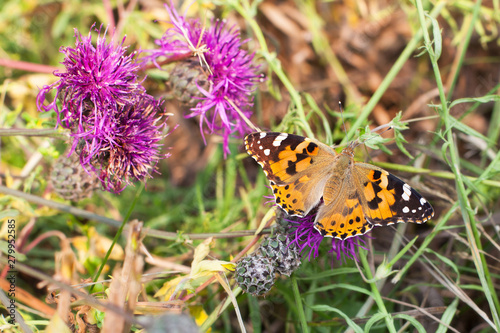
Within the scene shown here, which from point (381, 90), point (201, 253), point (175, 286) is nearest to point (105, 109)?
point (201, 253)

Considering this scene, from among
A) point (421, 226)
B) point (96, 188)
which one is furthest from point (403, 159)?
point (96, 188)

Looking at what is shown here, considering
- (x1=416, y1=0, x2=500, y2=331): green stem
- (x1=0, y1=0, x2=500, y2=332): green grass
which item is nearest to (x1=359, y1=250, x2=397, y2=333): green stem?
(x1=0, y1=0, x2=500, y2=332): green grass

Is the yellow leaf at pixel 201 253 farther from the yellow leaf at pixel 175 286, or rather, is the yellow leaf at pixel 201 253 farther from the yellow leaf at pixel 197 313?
the yellow leaf at pixel 197 313

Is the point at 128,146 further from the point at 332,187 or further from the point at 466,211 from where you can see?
the point at 466,211

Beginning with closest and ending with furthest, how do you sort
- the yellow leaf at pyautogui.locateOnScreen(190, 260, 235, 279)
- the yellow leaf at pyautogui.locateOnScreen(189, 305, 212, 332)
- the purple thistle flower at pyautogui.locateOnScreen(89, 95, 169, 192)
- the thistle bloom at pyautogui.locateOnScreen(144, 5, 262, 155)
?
1. the yellow leaf at pyautogui.locateOnScreen(190, 260, 235, 279)
2. the purple thistle flower at pyautogui.locateOnScreen(89, 95, 169, 192)
3. the yellow leaf at pyautogui.locateOnScreen(189, 305, 212, 332)
4. the thistle bloom at pyautogui.locateOnScreen(144, 5, 262, 155)

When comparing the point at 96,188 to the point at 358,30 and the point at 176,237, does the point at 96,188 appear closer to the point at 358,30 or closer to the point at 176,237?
the point at 176,237

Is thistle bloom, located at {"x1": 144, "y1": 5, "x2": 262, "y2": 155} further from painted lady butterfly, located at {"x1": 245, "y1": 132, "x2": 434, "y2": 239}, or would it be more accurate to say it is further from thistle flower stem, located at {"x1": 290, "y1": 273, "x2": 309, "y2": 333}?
thistle flower stem, located at {"x1": 290, "y1": 273, "x2": 309, "y2": 333}

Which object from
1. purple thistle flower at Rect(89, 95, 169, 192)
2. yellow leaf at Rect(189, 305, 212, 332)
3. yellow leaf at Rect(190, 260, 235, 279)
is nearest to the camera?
yellow leaf at Rect(190, 260, 235, 279)
